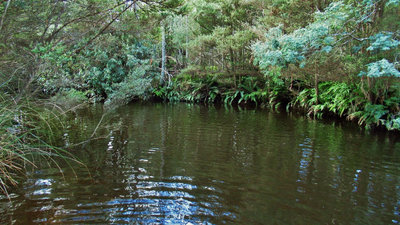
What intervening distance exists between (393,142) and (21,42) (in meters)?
8.61

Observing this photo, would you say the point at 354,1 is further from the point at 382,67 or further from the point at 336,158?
the point at 336,158

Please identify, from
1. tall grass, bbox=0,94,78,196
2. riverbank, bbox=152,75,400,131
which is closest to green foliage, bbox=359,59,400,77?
riverbank, bbox=152,75,400,131

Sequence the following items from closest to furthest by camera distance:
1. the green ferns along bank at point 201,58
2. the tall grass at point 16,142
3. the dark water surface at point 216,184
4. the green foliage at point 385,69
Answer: the dark water surface at point 216,184 → the tall grass at point 16,142 → the green ferns along bank at point 201,58 → the green foliage at point 385,69

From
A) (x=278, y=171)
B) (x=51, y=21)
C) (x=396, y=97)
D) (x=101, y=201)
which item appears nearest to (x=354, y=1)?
(x=396, y=97)

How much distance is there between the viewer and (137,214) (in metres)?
2.90

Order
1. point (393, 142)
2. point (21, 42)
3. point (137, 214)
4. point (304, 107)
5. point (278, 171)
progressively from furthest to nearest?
point (304, 107) < point (393, 142) < point (21, 42) < point (278, 171) < point (137, 214)

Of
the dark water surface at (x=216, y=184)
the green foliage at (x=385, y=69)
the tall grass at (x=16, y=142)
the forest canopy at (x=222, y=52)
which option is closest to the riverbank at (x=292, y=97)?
the forest canopy at (x=222, y=52)

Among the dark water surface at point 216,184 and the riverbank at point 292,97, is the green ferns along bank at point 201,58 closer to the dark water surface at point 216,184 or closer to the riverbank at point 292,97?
the riverbank at point 292,97

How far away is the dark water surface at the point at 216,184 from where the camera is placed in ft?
9.55

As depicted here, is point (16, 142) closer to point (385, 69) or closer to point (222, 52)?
point (385, 69)

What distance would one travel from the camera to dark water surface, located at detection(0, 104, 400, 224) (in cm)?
291

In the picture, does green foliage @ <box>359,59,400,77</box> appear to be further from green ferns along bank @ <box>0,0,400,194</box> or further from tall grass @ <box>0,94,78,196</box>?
tall grass @ <box>0,94,78,196</box>

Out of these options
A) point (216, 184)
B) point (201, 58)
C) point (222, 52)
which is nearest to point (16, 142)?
point (216, 184)

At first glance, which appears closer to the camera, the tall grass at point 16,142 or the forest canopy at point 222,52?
the tall grass at point 16,142
